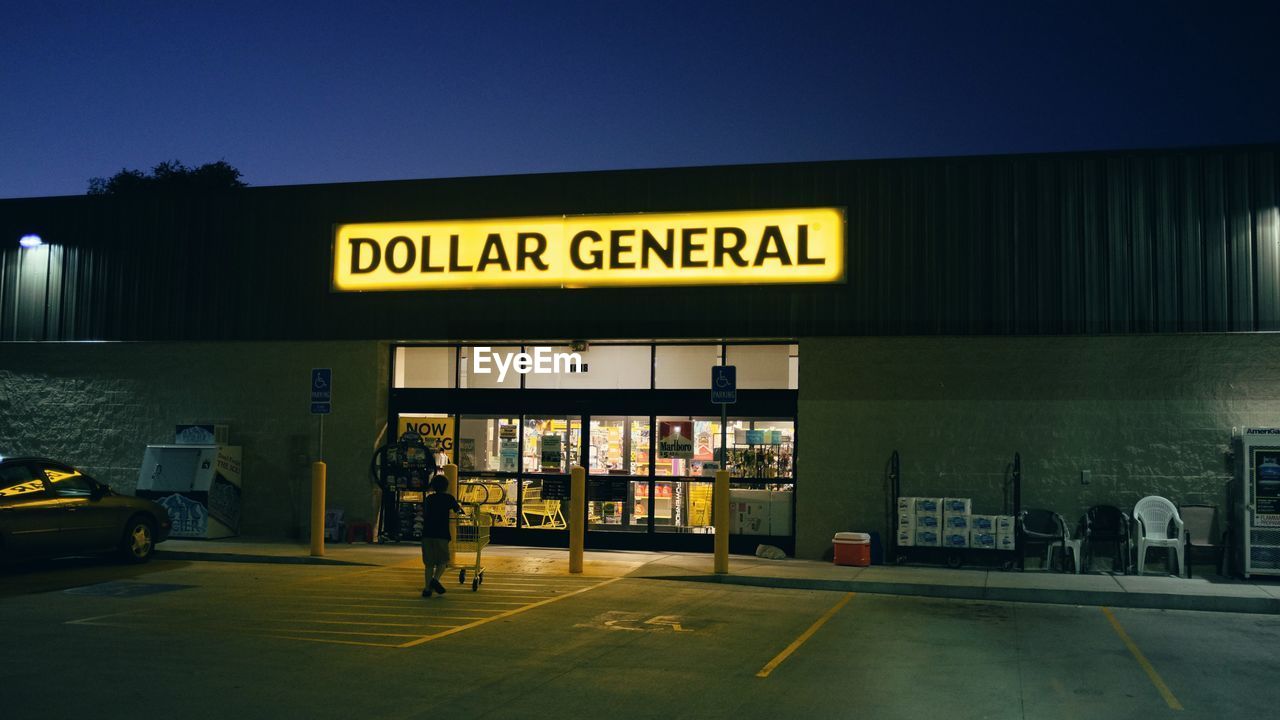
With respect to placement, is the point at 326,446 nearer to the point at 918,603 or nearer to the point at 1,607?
the point at 1,607

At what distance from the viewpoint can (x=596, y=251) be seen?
20188 millimetres

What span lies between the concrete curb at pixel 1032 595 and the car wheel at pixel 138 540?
28.7ft

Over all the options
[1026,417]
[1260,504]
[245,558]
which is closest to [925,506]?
[1026,417]

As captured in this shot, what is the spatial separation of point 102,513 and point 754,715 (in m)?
12.8

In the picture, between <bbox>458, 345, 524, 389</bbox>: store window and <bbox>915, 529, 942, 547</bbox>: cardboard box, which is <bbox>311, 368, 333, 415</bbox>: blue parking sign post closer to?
<bbox>458, 345, 524, 389</bbox>: store window

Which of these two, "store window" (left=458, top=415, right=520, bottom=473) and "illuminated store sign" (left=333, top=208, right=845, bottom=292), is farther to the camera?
"store window" (left=458, top=415, right=520, bottom=473)

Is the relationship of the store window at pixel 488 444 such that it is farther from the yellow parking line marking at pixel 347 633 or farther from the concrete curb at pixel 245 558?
the yellow parking line marking at pixel 347 633

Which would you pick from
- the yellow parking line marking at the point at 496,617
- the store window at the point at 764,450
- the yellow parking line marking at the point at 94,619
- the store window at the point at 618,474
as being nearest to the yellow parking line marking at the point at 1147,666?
the yellow parking line marking at the point at 496,617

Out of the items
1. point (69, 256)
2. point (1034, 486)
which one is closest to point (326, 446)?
point (69, 256)

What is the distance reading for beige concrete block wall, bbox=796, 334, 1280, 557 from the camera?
17359 millimetres

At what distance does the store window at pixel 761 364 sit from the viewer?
1956 centimetres

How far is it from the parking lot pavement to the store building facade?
428 cm

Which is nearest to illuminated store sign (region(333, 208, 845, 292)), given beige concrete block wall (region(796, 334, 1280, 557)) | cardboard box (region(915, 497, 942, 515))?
beige concrete block wall (region(796, 334, 1280, 557))

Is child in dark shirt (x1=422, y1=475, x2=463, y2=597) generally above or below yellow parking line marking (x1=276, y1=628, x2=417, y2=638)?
above
